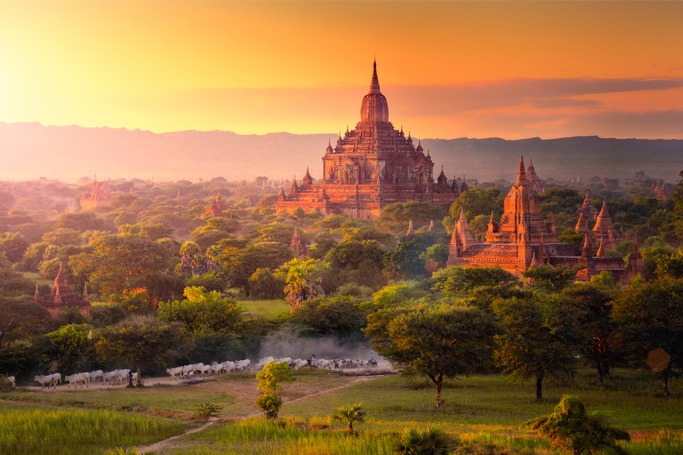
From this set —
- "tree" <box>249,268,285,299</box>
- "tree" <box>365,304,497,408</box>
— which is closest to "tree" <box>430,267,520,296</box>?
"tree" <box>365,304,497,408</box>

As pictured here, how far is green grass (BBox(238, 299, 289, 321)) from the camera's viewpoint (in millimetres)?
50766

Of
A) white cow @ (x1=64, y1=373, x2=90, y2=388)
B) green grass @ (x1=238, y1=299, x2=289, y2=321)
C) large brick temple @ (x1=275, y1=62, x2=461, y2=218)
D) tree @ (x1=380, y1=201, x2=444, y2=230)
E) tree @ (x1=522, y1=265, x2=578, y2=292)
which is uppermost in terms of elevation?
large brick temple @ (x1=275, y1=62, x2=461, y2=218)

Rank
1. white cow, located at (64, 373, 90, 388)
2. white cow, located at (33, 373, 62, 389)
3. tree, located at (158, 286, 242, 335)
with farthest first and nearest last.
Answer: tree, located at (158, 286, 242, 335)
white cow, located at (64, 373, 90, 388)
white cow, located at (33, 373, 62, 389)

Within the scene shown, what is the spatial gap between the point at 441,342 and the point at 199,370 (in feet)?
35.6

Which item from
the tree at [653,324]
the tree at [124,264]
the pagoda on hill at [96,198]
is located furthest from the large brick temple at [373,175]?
the tree at [653,324]

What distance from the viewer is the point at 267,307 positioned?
5419 cm

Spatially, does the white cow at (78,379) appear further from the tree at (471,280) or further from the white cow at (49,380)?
the tree at (471,280)

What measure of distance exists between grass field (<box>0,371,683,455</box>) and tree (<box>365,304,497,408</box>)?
1.07 meters

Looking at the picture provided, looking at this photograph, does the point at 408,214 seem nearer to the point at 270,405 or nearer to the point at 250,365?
the point at 250,365

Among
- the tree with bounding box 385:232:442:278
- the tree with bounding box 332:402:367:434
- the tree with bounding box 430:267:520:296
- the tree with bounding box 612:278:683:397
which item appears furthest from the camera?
the tree with bounding box 385:232:442:278

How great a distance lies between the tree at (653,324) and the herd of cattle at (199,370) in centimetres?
1061

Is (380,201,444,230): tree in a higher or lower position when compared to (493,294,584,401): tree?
higher

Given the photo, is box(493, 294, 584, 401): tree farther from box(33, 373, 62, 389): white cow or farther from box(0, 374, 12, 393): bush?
box(0, 374, 12, 393): bush

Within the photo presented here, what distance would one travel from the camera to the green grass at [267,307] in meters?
50.8
